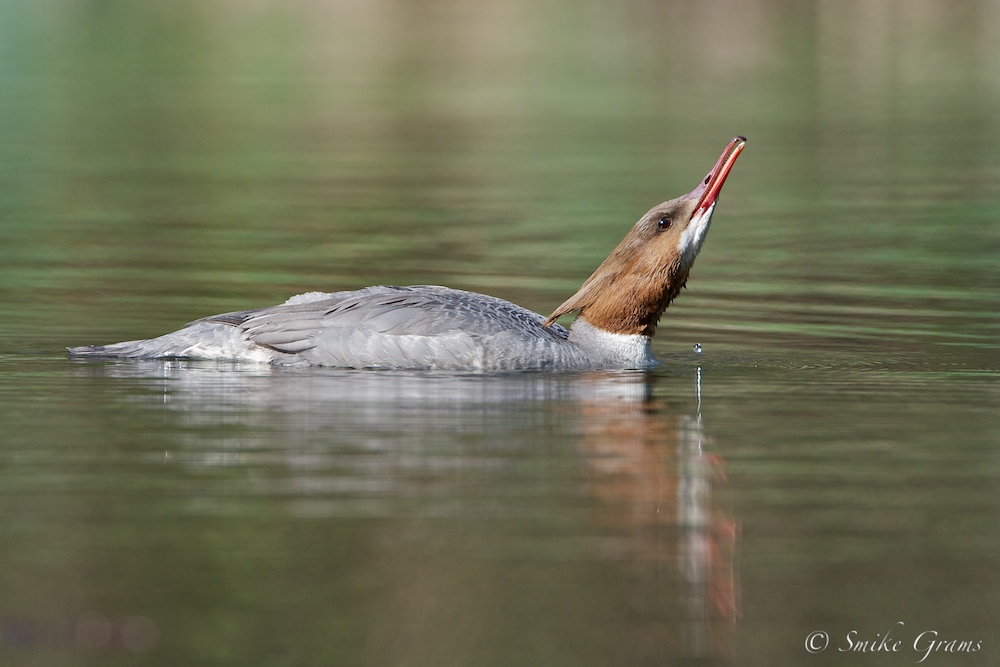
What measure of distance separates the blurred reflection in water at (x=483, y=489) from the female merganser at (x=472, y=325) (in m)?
0.18

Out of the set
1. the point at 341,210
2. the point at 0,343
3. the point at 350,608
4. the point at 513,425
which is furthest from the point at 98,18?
the point at 350,608

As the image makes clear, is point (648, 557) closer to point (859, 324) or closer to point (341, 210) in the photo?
point (859, 324)

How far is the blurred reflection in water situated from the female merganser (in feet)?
0.60

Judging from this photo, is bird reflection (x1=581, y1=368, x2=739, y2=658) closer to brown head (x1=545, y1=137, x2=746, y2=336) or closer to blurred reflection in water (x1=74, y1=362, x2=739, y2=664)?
blurred reflection in water (x1=74, y1=362, x2=739, y2=664)

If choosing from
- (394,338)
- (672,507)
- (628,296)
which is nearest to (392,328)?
(394,338)

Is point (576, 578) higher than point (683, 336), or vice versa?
point (683, 336)

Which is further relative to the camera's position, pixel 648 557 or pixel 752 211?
pixel 752 211

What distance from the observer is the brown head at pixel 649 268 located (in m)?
11.0

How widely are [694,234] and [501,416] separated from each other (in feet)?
7.63

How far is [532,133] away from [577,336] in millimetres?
15801

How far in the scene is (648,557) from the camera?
6.92m

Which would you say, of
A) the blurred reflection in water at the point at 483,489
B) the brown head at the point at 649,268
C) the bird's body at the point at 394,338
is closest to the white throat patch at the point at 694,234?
the brown head at the point at 649,268

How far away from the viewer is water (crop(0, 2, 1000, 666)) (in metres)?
6.29

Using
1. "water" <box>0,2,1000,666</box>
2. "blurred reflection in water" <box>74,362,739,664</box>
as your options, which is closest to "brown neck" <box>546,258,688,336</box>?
"water" <box>0,2,1000,666</box>
